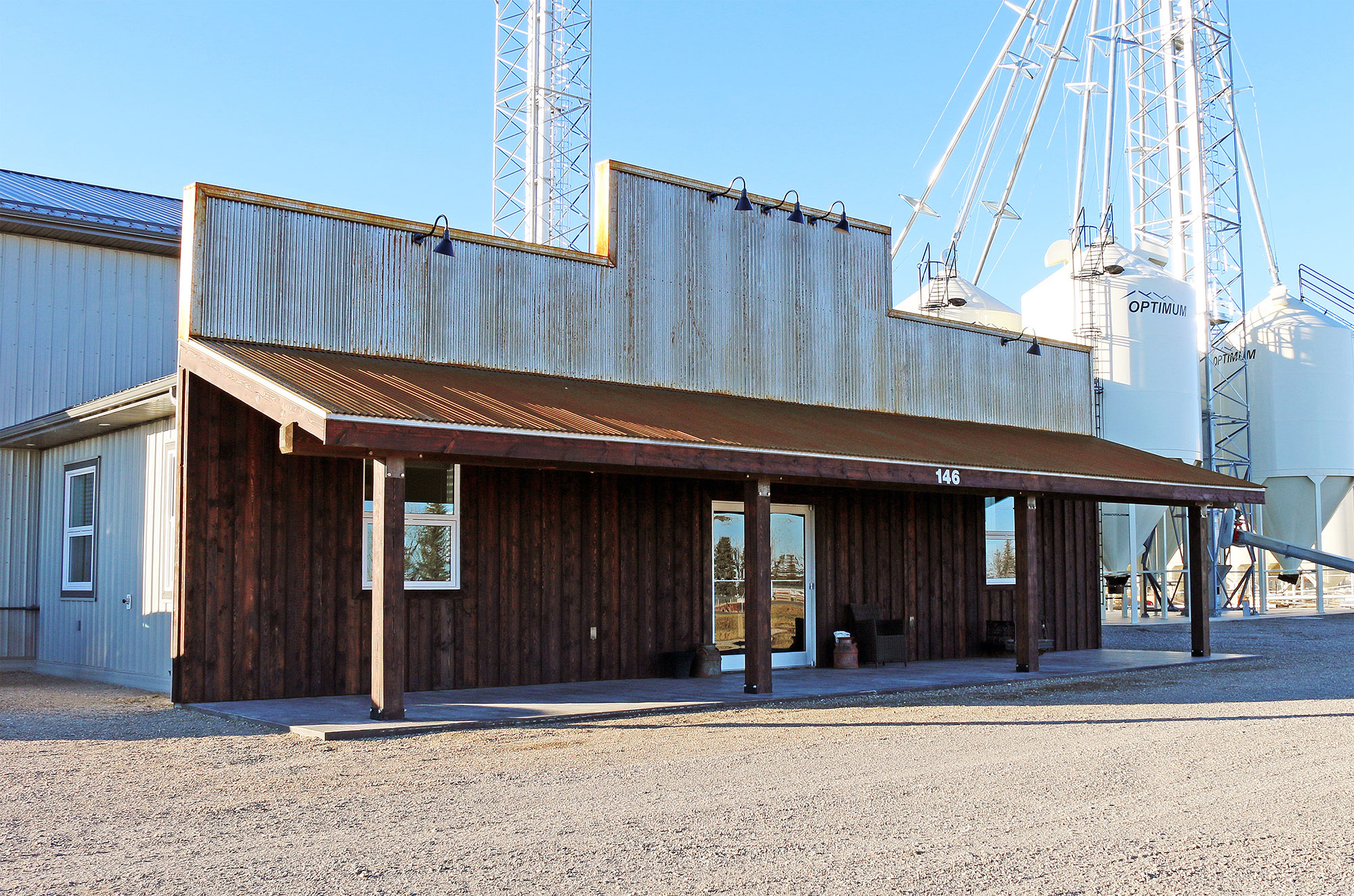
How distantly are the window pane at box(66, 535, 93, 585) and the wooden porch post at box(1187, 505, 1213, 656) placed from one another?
1247cm

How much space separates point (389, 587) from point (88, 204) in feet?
34.8

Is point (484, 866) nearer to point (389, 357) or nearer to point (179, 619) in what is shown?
point (179, 619)

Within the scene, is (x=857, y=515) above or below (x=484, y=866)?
above

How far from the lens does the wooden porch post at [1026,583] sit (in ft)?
42.2

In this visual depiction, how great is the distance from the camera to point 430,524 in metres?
11.0

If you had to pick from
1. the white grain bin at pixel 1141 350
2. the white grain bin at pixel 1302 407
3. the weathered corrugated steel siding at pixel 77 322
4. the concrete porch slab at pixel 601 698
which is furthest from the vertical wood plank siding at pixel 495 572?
the white grain bin at pixel 1302 407

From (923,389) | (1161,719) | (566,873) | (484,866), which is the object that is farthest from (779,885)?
(923,389)

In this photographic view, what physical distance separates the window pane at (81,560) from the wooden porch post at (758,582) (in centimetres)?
686

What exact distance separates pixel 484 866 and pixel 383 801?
4.76 ft

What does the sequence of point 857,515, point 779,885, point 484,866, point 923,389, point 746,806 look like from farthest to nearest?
point 923,389
point 857,515
point 746,806
point 484,866
point 779,885

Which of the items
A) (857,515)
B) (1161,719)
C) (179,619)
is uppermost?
(857,515)

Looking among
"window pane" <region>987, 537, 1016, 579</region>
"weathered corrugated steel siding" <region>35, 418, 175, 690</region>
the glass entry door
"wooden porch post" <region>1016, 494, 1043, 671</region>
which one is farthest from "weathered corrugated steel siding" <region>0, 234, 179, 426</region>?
"window pane" <region>987, 537, 1016, 579</region>

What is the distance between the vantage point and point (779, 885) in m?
4.38

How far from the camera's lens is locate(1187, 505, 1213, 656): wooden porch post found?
1454cm
